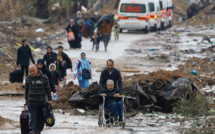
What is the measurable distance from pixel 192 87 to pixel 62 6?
28999 mm

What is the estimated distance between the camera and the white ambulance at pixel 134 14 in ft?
110

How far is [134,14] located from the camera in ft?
110

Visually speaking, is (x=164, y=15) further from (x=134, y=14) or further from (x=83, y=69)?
(x=83, y=69)

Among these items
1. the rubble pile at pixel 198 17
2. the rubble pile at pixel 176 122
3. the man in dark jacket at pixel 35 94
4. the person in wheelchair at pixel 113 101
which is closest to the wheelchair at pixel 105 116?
the person in wheelchair at pixel 113 101

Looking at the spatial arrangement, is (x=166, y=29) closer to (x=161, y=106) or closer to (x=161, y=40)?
(x=161, y=40)

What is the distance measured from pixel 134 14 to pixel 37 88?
2502 centimetres

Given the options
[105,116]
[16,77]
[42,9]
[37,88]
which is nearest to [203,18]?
[42,9]

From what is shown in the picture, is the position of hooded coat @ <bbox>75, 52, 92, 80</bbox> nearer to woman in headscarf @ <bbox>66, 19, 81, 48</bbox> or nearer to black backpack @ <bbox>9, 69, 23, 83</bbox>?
black backpack @ <bbox>9, 69, 23, 83</bbox>

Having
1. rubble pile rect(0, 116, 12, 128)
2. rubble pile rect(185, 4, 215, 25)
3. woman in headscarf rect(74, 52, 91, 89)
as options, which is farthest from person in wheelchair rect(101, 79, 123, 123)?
rubble pile rect(185, 4, 215, 25)

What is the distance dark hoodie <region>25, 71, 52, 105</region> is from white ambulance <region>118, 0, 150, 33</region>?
2487cm

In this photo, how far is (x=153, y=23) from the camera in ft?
117

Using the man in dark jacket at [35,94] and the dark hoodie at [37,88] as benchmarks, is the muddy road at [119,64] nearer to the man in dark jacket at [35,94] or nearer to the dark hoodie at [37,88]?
the man in dark jacket at [35,94]

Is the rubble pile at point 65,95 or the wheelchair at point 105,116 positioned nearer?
the wheelchair at point 105,116

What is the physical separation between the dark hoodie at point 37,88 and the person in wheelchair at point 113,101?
1.49 meters
